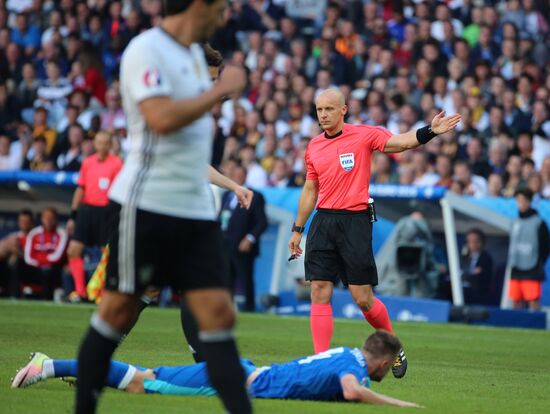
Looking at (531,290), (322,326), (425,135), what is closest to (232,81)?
(425,135)

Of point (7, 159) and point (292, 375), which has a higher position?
point (7, 159)

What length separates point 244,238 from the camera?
1934cm

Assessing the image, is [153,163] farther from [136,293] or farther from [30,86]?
[30,86]

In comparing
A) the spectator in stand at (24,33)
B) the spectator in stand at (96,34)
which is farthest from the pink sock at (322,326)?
the spectator in stand at (24,33)

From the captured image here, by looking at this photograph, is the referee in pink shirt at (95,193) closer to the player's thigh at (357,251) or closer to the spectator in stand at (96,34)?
the player's thigh at (357,251)

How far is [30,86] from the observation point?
25.0 meters

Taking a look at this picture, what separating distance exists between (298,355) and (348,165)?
7.19ft

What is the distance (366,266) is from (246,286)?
30.9 ft

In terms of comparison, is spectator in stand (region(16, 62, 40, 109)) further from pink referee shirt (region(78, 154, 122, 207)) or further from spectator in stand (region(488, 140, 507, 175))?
spectator in stand (region(488, 140, 507, 175))

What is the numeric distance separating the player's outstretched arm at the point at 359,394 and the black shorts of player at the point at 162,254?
1.91 m

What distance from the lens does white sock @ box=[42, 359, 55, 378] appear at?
757 cm

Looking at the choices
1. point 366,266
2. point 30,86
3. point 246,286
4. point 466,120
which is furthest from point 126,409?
point 30,86

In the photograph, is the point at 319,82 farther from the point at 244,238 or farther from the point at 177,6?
the point at 177,6

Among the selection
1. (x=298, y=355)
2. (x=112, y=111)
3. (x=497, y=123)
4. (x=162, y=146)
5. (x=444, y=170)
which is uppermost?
(x=112, y=111)
